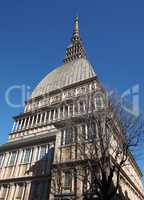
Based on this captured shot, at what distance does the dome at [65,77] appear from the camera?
43.6 meters

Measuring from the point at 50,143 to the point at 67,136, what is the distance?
12.9 feet

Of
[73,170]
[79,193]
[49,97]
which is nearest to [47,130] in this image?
[49,97]

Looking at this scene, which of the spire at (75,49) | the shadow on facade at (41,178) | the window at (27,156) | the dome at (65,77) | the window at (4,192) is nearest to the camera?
the shadow on facade at (41,178)

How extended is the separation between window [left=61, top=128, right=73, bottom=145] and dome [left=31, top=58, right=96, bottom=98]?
65.7 ft

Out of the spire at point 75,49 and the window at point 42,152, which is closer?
the window at point 42,152

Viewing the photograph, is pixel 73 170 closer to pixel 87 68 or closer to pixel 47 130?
pixel 47 130

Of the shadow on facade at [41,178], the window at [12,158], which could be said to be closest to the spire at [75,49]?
the window at [12,158]

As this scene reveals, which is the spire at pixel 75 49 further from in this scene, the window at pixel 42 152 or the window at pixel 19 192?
the window at pixel 19 192

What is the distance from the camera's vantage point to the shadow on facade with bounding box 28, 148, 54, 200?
22609 millimetres

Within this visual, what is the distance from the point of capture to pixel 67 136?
23422mm

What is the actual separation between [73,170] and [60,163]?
164 cm

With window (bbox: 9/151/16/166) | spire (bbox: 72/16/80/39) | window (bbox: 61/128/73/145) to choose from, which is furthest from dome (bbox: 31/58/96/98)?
spire (bbox: 72/16/80/39)

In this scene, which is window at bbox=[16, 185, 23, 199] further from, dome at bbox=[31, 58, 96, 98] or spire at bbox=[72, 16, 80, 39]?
spire at bbox=[72, 16, 80, 39]

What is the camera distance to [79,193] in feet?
60.8
